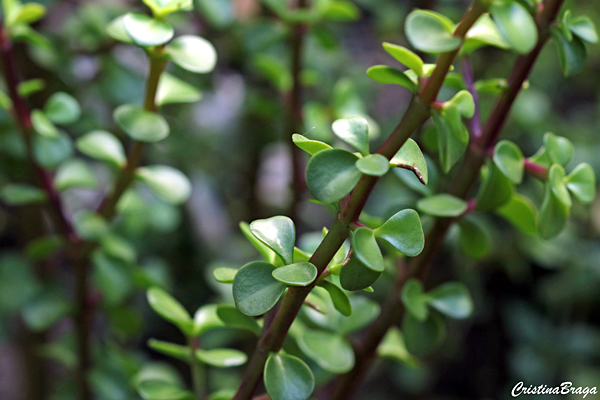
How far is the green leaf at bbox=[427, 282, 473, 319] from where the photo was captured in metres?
0.42

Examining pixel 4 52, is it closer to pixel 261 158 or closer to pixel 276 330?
pixel 276 330

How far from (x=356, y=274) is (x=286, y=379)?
86 millimetres

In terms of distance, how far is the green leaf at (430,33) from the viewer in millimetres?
281

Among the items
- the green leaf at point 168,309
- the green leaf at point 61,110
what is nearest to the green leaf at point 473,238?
the green leaf at point 168,309

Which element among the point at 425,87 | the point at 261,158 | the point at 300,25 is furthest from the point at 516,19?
the point at 261,158

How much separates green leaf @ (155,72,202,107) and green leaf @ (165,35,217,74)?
7cm

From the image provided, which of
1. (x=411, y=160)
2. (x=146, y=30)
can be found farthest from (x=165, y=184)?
(x=411, y=160)

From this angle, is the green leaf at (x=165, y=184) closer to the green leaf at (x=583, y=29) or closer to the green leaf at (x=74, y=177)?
the green leaf at (x=74, y=177)

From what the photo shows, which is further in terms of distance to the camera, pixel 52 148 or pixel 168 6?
pixel 52 148

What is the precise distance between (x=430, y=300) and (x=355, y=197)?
0.65 ft

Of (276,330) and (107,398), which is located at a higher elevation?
(276,330)

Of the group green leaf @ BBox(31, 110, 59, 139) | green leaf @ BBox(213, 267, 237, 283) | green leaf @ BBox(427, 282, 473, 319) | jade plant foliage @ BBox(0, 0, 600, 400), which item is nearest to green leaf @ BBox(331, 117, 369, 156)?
jade plant foliage @ BBox(0, 0, 600, 400)

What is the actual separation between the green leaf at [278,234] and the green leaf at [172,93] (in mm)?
191

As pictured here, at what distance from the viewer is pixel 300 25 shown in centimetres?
62
